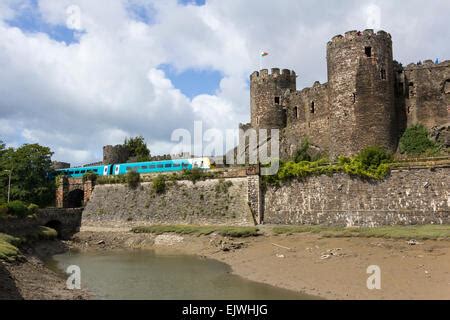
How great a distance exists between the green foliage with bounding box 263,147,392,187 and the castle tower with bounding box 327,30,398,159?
6.74 ft

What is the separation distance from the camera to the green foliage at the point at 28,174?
157 ft

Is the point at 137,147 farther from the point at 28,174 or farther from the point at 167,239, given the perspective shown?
the point at 167,239

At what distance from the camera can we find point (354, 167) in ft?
98.1

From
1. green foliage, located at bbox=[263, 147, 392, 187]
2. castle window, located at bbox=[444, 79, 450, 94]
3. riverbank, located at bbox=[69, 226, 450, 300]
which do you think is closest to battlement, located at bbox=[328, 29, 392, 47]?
castle window, located at bbox=[444, 79, 450, 94]

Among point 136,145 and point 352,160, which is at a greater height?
point 136,145

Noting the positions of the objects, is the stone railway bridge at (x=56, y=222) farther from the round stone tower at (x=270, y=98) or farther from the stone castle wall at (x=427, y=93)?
the stone castle wall at (x=427, y=93)

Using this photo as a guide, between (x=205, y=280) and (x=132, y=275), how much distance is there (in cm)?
435

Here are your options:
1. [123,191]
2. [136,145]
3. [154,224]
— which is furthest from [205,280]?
[136,145]

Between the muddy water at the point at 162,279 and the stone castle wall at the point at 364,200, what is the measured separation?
8.08 meters

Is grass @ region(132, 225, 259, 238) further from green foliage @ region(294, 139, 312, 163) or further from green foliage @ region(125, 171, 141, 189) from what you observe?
green foliage @ region(294, 139, 312, 163)

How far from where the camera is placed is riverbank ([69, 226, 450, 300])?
1780cm

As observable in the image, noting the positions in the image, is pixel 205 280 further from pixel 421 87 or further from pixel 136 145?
pixel 136 145

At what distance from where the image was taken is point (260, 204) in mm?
34375
